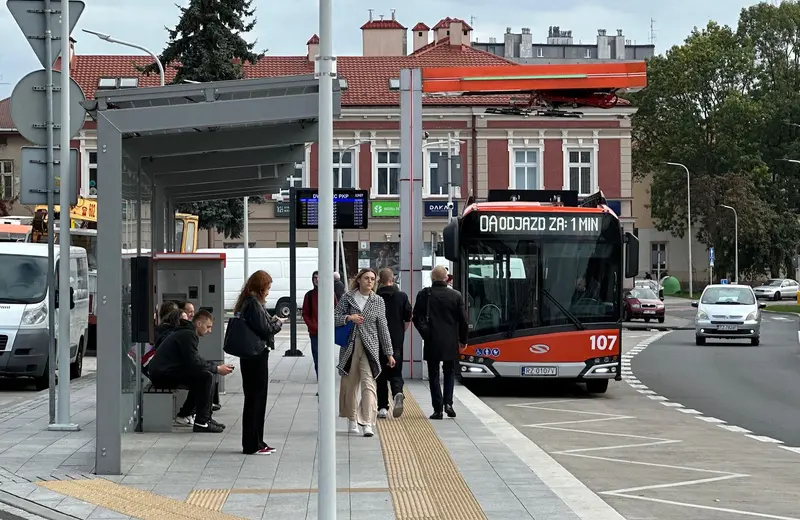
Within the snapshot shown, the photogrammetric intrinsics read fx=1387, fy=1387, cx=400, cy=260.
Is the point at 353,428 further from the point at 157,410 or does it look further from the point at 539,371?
the point at 539,371

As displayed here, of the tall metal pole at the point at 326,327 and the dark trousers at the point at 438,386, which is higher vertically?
the tall metal pole at the point at 326,327

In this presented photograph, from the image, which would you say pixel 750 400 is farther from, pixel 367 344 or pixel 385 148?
pixel 385 148

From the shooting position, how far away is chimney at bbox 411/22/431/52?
8500cm

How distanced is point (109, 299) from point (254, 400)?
Result: 193cm

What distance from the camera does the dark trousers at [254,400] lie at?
12.4 metres

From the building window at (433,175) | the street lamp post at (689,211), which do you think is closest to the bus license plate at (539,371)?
the building window at (433,175)

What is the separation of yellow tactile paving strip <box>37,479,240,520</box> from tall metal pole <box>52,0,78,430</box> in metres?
3.91

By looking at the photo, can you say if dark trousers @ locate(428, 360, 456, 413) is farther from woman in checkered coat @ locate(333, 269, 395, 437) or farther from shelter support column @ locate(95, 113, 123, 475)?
shelter support column @ locate(95, 113, 123, 475)

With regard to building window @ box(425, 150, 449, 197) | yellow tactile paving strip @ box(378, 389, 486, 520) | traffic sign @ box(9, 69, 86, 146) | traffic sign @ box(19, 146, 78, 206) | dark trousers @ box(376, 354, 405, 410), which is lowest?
yellow tactile paving strip @ box(378, 389, 486, 520)

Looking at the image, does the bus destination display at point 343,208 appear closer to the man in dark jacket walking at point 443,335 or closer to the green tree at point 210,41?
the man in dark jacket walking at point 443,335

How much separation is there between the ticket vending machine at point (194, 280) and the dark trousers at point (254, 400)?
4608mm

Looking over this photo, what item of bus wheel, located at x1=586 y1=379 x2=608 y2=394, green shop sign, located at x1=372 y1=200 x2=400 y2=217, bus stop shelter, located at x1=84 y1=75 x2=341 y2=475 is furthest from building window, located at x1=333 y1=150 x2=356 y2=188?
bus stop shelter, located at x1=84 y1=75 x2=341 y2=475

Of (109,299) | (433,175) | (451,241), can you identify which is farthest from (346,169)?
(109,299)

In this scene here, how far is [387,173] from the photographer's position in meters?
66.1
